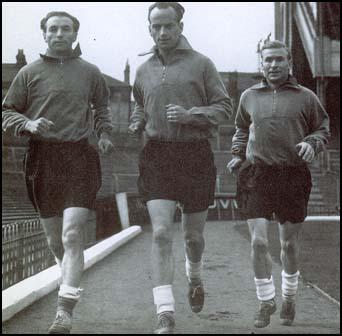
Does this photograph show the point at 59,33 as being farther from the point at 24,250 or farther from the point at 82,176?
the point at 24,250

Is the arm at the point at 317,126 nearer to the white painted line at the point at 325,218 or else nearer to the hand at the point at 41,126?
the hand at the point at 41,126

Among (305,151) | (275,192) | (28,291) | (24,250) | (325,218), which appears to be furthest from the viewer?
(325,218)

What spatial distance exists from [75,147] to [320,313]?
3243 mm

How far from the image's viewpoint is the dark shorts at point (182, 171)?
10.0 ft

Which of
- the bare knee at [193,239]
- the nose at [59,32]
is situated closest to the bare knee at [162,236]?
the bare knee at [193,239]

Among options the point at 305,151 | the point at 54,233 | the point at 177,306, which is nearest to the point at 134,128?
the point at 54,233

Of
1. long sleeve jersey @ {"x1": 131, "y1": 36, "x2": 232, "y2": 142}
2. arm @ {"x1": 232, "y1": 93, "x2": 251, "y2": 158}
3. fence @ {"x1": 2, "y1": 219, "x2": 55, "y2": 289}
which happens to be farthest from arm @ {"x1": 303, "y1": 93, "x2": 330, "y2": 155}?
fence @ {"x1": 2, "y1": 219, "x2": 55, "y2": 289}

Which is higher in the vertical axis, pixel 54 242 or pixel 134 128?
pixel 134 128

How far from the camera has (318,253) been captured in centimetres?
1421

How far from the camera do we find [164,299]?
10.5 ft

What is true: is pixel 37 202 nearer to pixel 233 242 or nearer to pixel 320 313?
pixel 320 313

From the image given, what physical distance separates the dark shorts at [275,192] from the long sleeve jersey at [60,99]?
32.6 inches

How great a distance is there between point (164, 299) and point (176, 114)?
0.98 m

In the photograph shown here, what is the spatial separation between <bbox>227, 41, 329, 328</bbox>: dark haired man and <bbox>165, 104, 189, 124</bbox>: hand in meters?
0.51
